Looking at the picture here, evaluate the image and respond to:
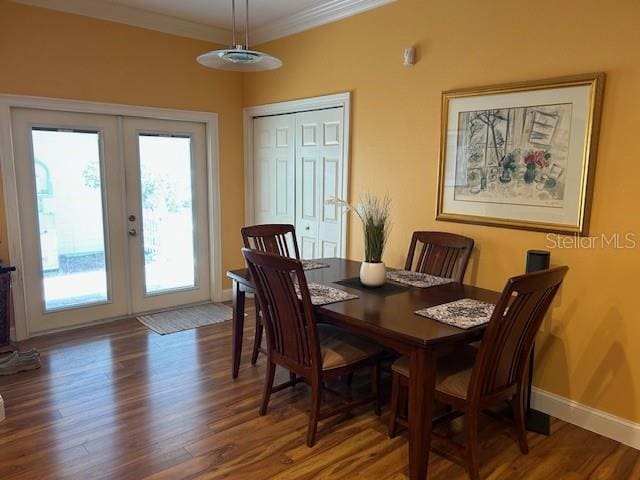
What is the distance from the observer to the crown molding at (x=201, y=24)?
3648 mm

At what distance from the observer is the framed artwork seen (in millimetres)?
2498

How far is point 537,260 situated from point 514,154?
2.28 ft

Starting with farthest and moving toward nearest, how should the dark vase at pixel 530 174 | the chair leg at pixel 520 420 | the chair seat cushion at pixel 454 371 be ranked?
the dark vase at pixel 530 174 → the chair leg at pixel 520 420 → the chair seat cushion at pixel 454 371

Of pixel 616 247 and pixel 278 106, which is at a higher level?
pixel 278 106

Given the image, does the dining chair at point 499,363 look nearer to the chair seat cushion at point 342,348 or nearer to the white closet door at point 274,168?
the chair seat cushion at point 342,348

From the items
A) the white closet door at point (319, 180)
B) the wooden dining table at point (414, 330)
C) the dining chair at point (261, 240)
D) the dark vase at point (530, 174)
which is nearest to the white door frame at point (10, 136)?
the white closet door at point (319, 180)

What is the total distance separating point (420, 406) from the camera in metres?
2.01

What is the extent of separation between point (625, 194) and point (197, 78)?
3741mm

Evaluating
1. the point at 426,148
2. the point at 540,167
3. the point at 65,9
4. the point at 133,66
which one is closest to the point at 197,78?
the point at 133,66

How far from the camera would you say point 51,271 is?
399cm

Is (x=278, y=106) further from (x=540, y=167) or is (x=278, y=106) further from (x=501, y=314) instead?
(x=501, y=314)

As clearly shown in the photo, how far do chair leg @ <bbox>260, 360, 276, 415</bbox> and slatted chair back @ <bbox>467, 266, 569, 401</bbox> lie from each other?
3.67ft

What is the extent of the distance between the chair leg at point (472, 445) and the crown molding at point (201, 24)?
2865mm

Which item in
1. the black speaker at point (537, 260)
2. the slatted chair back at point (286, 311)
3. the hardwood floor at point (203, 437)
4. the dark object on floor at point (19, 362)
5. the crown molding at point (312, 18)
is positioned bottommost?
the hardwood floor at point (203, 437)
